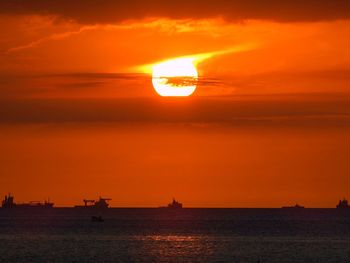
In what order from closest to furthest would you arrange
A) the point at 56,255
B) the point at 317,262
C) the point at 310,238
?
1. the point at 317,262
2. the point at 56,255
3. the point at 310,238

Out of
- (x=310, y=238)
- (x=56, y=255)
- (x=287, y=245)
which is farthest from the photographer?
(x=310, y=238)

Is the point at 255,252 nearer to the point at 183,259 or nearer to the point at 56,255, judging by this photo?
the point at 183,259

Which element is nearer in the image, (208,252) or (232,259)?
(232,259)

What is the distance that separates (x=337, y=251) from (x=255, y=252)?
1351 cm

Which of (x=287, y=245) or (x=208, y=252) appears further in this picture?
(x=287, y=245)

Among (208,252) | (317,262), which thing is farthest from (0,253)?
(317,262)

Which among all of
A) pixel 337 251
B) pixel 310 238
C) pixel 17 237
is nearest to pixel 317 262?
pixel 337 251

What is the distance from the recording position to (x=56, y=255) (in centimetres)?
14562

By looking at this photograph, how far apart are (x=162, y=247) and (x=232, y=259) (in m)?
26.5

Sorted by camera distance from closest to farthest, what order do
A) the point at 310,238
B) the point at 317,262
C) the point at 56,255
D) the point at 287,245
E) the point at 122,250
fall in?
the point at 317,262, the point at 56,255, the point at 122,250, the point at 287,245, the point at 310,238

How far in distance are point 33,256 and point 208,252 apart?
1098 inches

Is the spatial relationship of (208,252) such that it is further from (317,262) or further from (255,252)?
(317,262)

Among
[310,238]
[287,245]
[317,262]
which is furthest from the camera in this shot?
[310,238]

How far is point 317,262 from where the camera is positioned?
13325cm
